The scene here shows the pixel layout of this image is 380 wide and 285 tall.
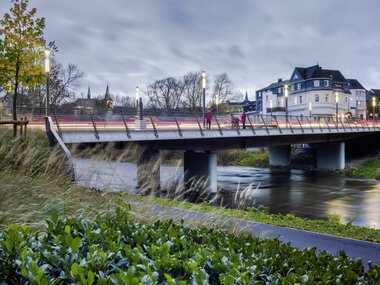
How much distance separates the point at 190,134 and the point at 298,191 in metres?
8.38

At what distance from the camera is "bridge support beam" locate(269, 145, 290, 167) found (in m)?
46.7

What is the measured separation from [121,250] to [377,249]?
251 inches

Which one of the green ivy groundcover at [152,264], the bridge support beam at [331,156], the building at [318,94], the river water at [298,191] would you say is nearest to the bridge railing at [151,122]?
the river water at [298,191]

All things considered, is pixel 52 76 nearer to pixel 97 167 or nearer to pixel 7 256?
pixel 97 167

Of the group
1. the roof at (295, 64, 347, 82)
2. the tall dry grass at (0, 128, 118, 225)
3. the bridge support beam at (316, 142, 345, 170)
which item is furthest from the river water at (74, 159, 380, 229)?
the roof at (295, 64, 347, 82)

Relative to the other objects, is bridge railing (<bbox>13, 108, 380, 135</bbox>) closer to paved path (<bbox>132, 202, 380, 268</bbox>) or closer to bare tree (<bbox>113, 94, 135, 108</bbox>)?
paved path (<bbox>132, 202, 380, 268</bbox>)

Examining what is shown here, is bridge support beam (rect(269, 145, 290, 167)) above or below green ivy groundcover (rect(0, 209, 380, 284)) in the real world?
below

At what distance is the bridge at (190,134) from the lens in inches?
765

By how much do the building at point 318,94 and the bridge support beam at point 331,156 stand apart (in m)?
23.4

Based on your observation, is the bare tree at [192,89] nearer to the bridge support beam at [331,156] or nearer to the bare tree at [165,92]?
the bare tree at [165,92]

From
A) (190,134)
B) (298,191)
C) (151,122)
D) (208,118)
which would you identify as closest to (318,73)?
(298,191)

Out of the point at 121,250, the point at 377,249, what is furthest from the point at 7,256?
the point at 377,249

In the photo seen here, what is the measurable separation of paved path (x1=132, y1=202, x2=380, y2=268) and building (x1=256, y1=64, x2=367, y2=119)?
59.2 metres

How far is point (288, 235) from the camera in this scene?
8.64m
